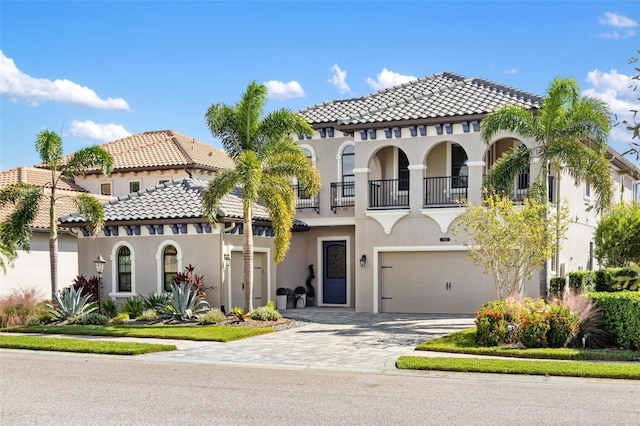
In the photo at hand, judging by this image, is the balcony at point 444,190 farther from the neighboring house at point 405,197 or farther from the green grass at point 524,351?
the green grass at point 524,351

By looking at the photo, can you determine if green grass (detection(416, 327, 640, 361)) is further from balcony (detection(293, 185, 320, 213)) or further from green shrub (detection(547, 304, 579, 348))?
balcony (detection(293, 185, 320, 213))

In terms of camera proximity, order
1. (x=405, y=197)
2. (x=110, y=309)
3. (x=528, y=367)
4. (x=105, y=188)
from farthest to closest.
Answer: (x=105, y=188) < (x=405, y=197) < (x=110, y=309) < (x=528, y=367)

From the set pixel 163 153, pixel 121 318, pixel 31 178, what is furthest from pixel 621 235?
pixel 31 178

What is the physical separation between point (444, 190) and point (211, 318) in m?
9.32

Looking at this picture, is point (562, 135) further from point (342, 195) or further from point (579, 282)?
point (342, 195)

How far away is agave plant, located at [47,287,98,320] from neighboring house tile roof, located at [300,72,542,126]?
1042 cm

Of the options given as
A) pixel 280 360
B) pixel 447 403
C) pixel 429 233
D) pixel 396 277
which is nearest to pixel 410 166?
pixel 429 233

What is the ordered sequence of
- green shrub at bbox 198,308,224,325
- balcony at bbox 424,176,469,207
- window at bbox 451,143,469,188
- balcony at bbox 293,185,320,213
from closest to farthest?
green shrub at bbox 198,308,224,325 → balcony at bbox 424,176,469,207 → window at bbox 451,143,469,188 → balcony at bbox 293,185,320,213

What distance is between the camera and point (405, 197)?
26062 millimetres

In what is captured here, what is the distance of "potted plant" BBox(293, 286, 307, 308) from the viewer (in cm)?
2780

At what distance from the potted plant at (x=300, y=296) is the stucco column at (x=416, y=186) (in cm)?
582

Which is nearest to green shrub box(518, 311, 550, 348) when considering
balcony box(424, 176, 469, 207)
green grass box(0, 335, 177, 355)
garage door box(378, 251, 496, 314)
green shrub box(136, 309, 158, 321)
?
green grass box(0, 335, 177, 355)

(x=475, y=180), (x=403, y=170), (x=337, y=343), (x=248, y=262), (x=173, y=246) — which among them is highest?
(x=403, y=170)

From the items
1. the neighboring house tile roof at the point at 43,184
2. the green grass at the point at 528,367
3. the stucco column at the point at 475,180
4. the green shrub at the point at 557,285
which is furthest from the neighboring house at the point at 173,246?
the green grass at the point at 528,367
